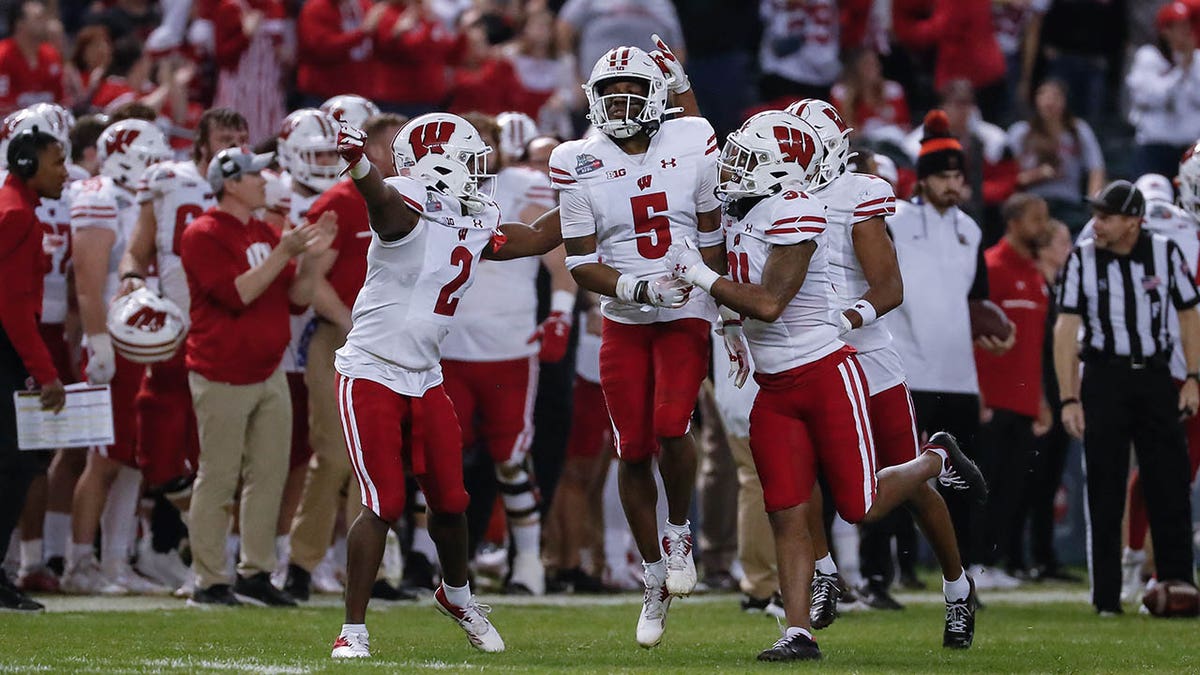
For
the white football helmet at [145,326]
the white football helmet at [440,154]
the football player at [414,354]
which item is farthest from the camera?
the white football helmet at [145,326]

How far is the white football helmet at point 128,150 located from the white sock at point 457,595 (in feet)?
11.7

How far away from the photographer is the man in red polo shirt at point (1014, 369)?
11.3m

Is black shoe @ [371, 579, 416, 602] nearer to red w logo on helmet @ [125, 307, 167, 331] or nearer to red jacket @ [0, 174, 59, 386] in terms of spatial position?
red w logo on helmet @ [125, 307, 167, 331]

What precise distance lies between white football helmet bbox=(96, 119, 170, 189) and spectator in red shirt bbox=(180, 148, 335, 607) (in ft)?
2.92

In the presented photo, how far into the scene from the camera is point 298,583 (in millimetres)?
9609

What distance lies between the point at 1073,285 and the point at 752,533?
6.80 ft

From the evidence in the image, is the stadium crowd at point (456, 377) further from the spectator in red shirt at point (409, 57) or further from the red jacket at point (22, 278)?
the spectator in red shirt at point (409, 57)

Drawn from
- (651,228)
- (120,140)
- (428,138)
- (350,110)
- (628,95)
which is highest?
(350,110)

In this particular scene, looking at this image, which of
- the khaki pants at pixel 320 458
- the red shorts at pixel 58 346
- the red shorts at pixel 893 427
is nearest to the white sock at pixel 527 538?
the khaki pants at pixel 320 458

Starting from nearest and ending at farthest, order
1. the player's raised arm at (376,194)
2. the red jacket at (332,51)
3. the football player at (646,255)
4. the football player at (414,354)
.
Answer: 1. the player's raised arm at (376,194)
2. the football player at (414,354)
3. the football player at (646,255)
4. the red jacket at (332,51)

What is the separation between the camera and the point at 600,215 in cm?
760

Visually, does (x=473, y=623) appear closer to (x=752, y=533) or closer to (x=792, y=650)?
(x=792, y=650)

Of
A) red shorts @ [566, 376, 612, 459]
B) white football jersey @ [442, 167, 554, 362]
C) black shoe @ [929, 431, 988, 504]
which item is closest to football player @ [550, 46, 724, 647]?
black shoe @ [929, 431, 988, 504]

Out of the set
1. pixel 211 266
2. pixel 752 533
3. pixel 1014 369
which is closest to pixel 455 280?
pixel 211 266
